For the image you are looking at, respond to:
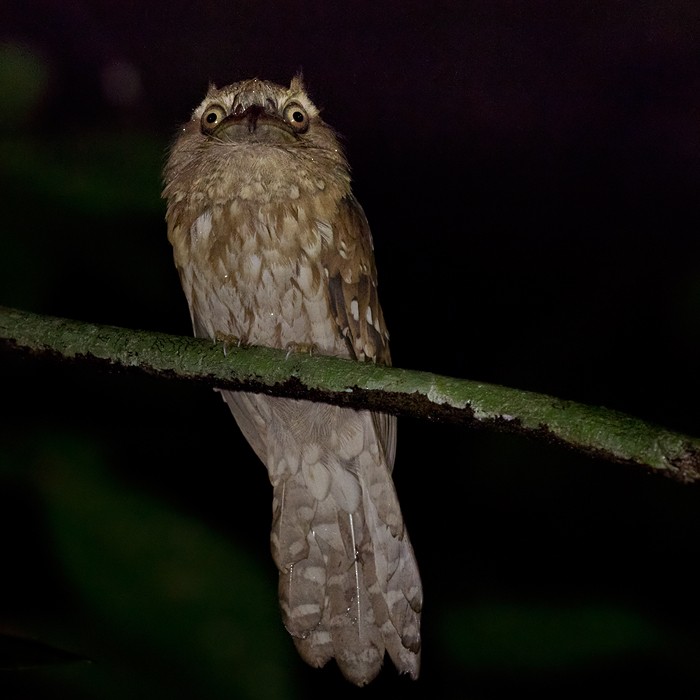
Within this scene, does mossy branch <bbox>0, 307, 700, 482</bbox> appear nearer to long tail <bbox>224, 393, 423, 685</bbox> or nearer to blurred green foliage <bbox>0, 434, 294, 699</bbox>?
long tail <bbox>224, 393, 423, 685</bbox>

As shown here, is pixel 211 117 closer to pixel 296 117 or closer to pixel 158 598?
pixel 296 117

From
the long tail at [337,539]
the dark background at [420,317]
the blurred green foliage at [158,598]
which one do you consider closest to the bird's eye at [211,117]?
the dark background at [420,317]

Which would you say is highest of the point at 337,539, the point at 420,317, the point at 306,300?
the point at 420,317

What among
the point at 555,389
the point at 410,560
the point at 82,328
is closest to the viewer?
the point at 82,328

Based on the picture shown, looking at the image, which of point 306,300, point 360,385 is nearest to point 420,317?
point 306,300

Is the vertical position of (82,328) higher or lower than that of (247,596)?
higher

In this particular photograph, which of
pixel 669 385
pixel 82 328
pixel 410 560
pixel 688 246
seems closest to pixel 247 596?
pixel 410 560

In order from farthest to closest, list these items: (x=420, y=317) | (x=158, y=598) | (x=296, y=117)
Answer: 1. (x=420, y=317)
2. (x=158, y=598)
3. (x=296, y=117)

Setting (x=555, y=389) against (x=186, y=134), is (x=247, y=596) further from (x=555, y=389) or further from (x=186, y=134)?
(x=186, y=134)
